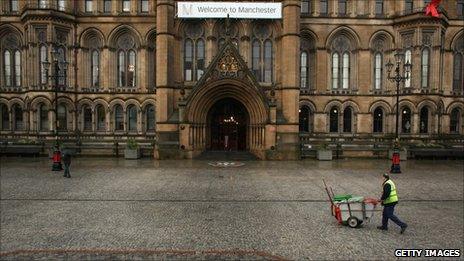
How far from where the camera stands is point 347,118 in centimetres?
3127

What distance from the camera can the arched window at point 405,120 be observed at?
29.9m

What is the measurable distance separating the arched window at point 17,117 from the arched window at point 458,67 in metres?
41.8

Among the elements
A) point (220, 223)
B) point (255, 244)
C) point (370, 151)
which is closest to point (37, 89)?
point (220, 223)

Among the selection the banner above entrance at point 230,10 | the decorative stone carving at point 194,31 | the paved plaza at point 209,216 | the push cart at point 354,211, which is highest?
the banner above entrance at point 230,10

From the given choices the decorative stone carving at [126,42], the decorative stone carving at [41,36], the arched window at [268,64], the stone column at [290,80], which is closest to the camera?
the stone column at [290,80]

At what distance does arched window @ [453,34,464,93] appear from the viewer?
30.8m

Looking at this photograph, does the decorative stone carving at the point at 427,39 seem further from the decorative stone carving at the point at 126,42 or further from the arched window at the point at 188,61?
the decorative stone carving at the point at 126,42

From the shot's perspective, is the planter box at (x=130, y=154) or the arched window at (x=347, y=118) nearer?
the planter box at (x=130, y=154)

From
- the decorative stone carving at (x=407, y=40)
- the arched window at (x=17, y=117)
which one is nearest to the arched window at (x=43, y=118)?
the arched window at (x=17, y=117)

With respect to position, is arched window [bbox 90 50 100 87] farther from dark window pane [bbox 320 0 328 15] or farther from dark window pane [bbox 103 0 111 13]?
dark window pane [bbox 320 0 328 15]

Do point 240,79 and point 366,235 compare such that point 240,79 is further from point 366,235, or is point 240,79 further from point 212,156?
point 366,235

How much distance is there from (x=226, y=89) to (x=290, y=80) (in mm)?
5485

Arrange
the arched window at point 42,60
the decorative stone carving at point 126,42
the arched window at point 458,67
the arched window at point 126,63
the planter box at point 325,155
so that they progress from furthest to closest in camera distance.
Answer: the arched window at point 126,63, the decorative stone carving at point 126,42, the arched window at point 458,67, the arched window at point 42,60, the planter box at point 325,155

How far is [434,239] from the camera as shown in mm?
8703
